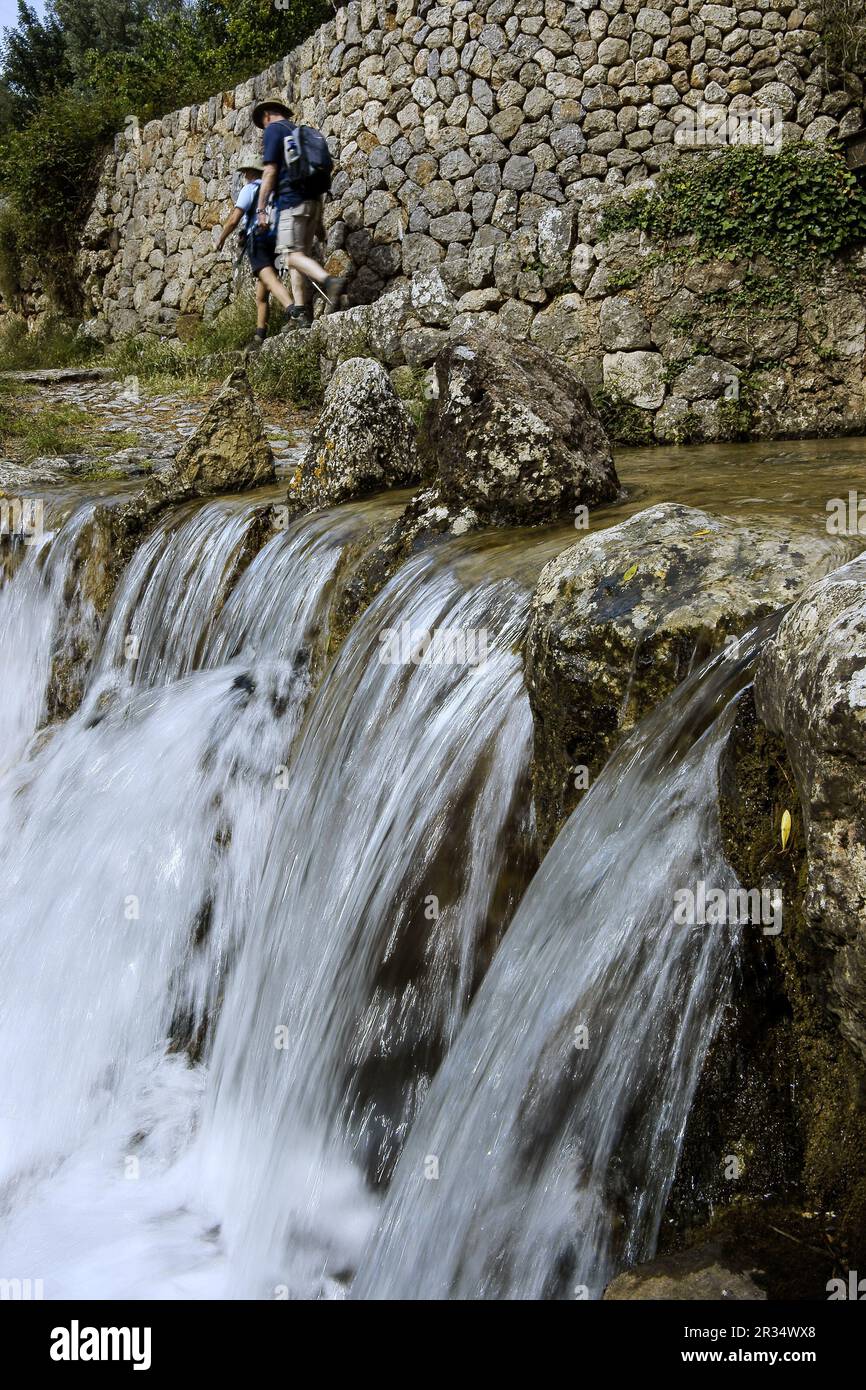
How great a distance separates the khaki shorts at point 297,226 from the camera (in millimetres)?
11523

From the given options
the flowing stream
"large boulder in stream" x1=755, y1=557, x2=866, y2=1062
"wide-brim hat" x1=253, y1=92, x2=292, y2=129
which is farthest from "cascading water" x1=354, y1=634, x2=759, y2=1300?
"wide-brim hat" x1=253, y1=92, x2=292, y2=129

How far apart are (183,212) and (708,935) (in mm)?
15073

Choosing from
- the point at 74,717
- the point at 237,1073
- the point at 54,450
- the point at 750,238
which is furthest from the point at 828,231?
the point at 237,1073

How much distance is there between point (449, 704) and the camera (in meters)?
3.60

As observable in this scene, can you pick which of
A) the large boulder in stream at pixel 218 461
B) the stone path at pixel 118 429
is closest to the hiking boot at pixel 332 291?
the stone path at pixel 118 429

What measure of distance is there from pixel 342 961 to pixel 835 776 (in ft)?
6.42

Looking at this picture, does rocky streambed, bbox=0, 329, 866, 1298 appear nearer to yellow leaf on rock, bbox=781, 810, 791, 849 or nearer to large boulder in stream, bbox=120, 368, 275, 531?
yellow leaf on rock, bbox=781, 810, 791, 849

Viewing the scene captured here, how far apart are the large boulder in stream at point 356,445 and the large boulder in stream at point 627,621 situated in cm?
305

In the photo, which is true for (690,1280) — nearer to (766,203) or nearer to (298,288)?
(766,203)

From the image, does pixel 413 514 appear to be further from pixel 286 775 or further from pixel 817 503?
pixel 817 503

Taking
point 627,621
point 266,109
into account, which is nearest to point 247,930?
point 627,621

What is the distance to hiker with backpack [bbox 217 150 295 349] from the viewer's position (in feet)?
38.7

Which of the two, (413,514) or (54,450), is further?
(54,450)

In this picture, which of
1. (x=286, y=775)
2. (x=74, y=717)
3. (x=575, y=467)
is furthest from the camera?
(x=74, y=717)
